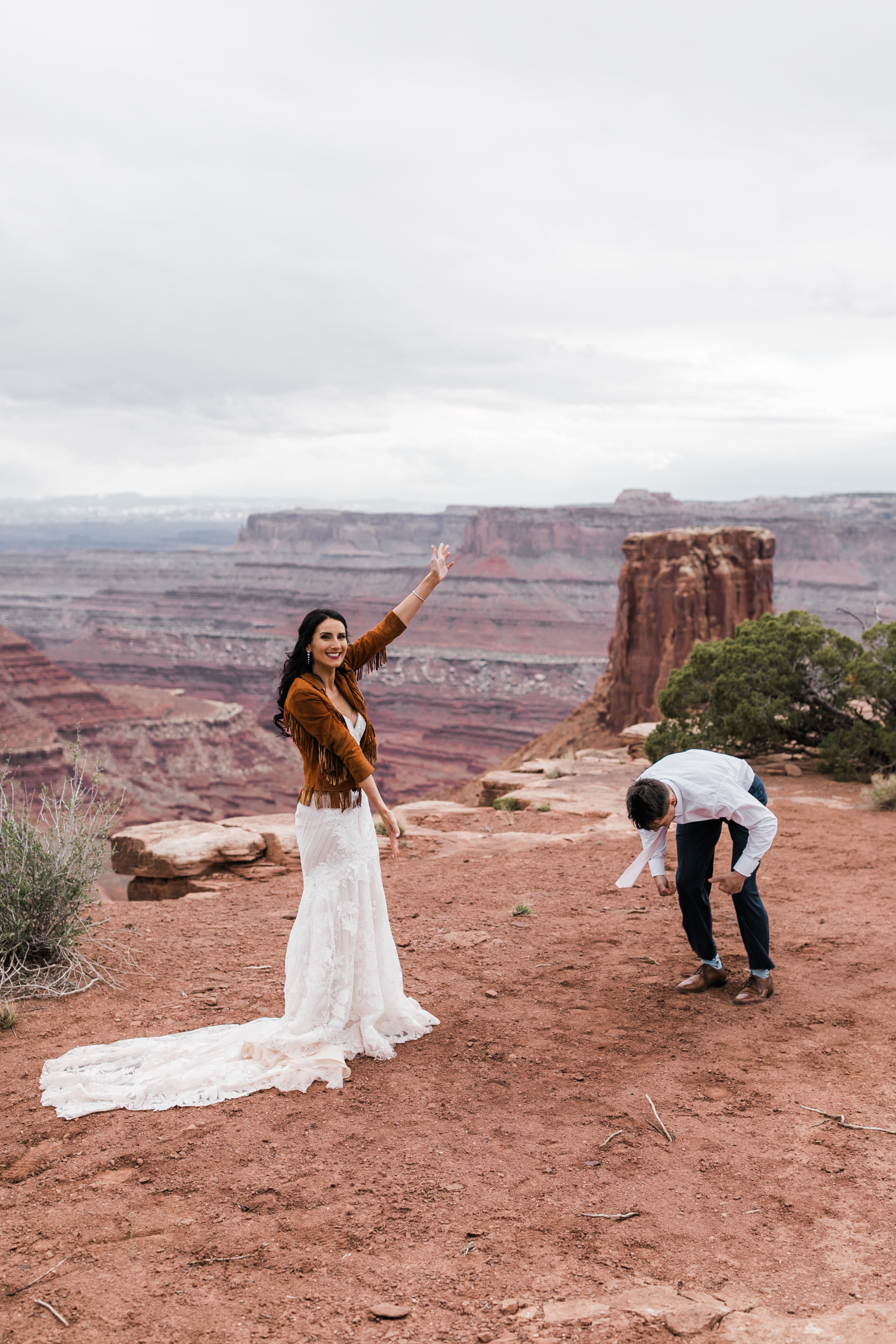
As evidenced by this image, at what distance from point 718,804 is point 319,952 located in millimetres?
1981

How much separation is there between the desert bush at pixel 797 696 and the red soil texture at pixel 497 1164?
638 cm

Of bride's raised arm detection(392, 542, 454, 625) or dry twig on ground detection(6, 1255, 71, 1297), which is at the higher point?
bride's raised arm detection(392, 542, 454, 625)

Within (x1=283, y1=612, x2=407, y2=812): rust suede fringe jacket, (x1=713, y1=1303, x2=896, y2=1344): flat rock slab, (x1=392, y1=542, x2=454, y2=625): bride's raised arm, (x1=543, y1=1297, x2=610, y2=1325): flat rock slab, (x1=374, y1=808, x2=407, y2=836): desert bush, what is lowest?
(x1=374, y1=808, x2=407, y2=836): desert bush

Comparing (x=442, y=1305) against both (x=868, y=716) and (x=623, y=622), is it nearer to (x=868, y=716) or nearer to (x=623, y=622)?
(x=868, y=716)

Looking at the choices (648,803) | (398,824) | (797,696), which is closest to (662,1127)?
(648,803)

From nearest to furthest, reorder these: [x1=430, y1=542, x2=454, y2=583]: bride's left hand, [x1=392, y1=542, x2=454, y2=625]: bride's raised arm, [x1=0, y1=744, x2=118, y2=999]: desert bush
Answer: [x1=392, y1=542, x2=454, y2=625]: bride's raised arm, [x1=430, y1=542, x2=454, y2=583]: bride's left hand, [x1=0, y1=744, x2=118, y2=999]: desert bush

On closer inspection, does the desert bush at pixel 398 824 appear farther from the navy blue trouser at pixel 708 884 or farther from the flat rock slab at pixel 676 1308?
the flat rock slab at pixel 676 1308

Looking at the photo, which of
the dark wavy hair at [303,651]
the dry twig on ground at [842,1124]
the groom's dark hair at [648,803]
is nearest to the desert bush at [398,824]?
the dark wavy hair at [303,651]

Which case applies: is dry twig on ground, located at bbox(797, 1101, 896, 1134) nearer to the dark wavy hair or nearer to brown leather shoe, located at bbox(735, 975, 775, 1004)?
brown leather shoe, located at bbox(735, 975, 775, 1004)

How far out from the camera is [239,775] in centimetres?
5422

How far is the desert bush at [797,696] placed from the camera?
39.4 ft

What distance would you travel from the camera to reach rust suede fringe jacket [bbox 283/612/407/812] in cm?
422

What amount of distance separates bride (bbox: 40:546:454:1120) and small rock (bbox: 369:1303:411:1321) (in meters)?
1.42

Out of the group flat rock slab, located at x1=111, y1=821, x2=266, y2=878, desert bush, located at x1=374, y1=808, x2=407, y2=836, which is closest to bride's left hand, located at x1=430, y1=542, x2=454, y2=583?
desert bush, located at x1=374, y1=808, x2=407, y2=836
